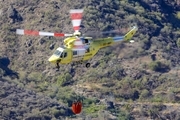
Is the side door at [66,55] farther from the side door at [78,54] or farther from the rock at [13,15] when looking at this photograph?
the rock at [13,15]

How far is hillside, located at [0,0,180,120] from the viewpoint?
116500 millimetres

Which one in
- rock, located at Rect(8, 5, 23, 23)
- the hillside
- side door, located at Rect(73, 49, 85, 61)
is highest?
side door, located at Rect(73, 49, 85, 61)

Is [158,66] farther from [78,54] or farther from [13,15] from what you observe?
[78,54]

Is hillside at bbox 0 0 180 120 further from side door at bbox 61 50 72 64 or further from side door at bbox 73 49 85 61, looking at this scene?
side door at bbox 61 50 72 64

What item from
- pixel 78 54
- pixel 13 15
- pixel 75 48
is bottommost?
pixel 13 15

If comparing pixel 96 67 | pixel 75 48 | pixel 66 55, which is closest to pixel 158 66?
pixel 96 67

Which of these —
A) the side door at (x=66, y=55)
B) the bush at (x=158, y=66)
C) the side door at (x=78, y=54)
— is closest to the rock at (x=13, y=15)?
the bush at (x=158, y=66)

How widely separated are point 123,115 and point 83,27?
22.1 m

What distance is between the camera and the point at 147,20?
462 ft

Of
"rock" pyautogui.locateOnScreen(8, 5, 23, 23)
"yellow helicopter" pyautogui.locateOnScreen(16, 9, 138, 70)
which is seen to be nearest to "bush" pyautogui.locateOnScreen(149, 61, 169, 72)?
"rock" pyautogui.locateOnScreen(8, 5, 23, 23)

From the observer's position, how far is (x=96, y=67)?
12575 centimetres

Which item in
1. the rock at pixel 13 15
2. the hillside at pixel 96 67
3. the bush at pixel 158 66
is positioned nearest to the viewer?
the hillside at pixel 96 67

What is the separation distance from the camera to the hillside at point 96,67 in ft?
382

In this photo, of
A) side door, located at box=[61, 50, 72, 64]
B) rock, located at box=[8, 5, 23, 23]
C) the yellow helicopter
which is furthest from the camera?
rock, located at box=[8, 5, 23, 23]
